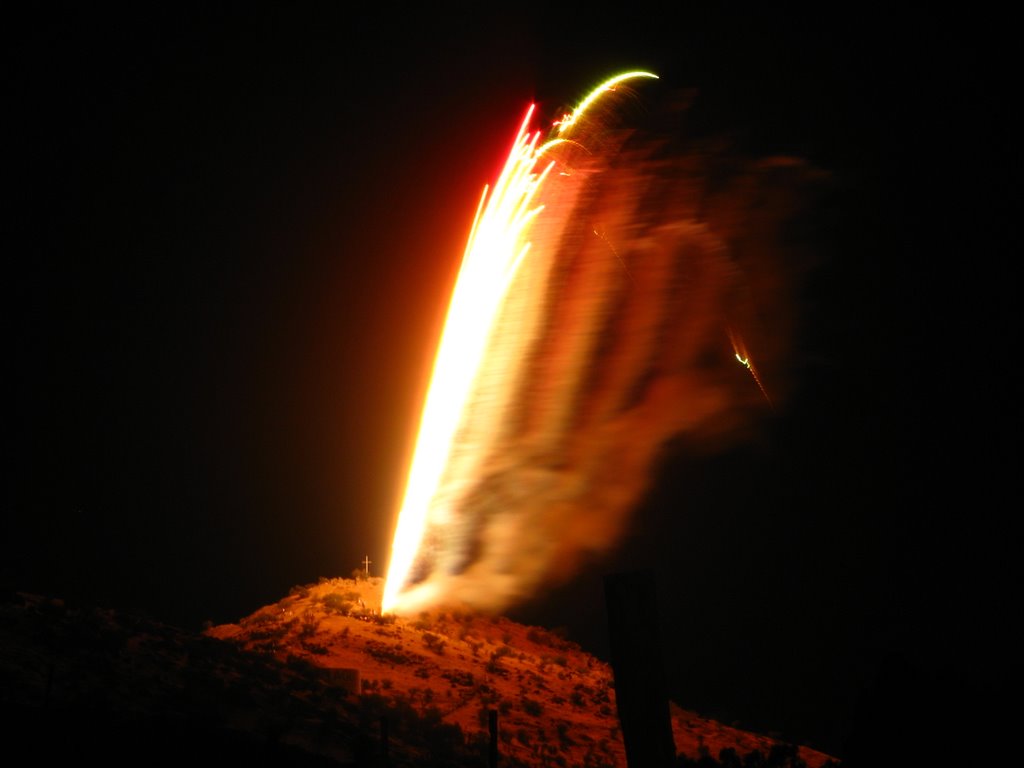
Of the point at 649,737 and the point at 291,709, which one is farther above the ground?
the point at 291,709

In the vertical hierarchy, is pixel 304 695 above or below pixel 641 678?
above

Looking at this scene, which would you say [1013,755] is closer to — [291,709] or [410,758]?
[410,758]

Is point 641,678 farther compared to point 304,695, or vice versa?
point 304,695

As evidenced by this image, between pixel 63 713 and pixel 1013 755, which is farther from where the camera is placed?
pixel 63 713

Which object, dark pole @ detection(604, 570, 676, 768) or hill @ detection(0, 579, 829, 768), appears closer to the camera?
dark pole @ detection(604, 570, 676, 768)

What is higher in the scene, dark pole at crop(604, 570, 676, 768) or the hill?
the hill

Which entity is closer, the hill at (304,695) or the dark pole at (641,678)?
the dark pole at (641,678)

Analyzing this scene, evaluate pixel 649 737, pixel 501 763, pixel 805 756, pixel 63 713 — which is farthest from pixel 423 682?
pixel 649 737

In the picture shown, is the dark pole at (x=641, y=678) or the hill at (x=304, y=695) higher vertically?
the hill at (x=304, y=695)
